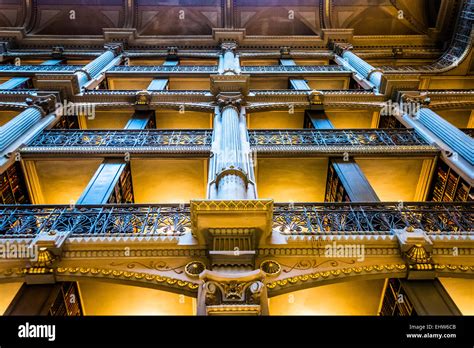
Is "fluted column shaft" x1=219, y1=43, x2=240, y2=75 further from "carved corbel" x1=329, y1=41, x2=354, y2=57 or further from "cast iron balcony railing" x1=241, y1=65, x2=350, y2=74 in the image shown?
"carved corbel" x1=329, y1=41, x2=354, y2=57

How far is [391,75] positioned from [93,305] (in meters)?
10.9

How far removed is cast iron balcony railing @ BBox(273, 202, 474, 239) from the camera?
6965mm

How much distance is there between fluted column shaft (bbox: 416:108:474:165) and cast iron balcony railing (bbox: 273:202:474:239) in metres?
1.88

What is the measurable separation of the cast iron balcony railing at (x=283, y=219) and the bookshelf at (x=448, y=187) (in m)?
1.06

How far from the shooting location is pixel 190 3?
19344 mm

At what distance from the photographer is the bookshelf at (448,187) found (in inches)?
333

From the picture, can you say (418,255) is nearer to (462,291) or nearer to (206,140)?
(462,291)

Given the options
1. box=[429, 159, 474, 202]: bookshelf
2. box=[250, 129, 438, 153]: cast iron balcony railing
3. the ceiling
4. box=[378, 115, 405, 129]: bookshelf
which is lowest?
box=[429, 159, 474, 202]: bookshelf

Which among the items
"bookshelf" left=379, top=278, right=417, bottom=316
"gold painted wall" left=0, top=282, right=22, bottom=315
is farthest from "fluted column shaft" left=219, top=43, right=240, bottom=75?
"gold painted wall" left=0, top=282, right=22, bottom=315

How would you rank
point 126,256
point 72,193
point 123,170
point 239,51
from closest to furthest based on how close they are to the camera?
1. point 126,256
2. point 123,170
3. point 72,193
4. point 239,51

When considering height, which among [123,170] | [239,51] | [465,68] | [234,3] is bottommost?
[123,170]

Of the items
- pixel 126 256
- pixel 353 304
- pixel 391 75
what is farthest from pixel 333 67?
pixel 126 256

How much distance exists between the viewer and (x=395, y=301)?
6.35 m

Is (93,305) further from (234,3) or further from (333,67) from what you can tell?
(234,3)
